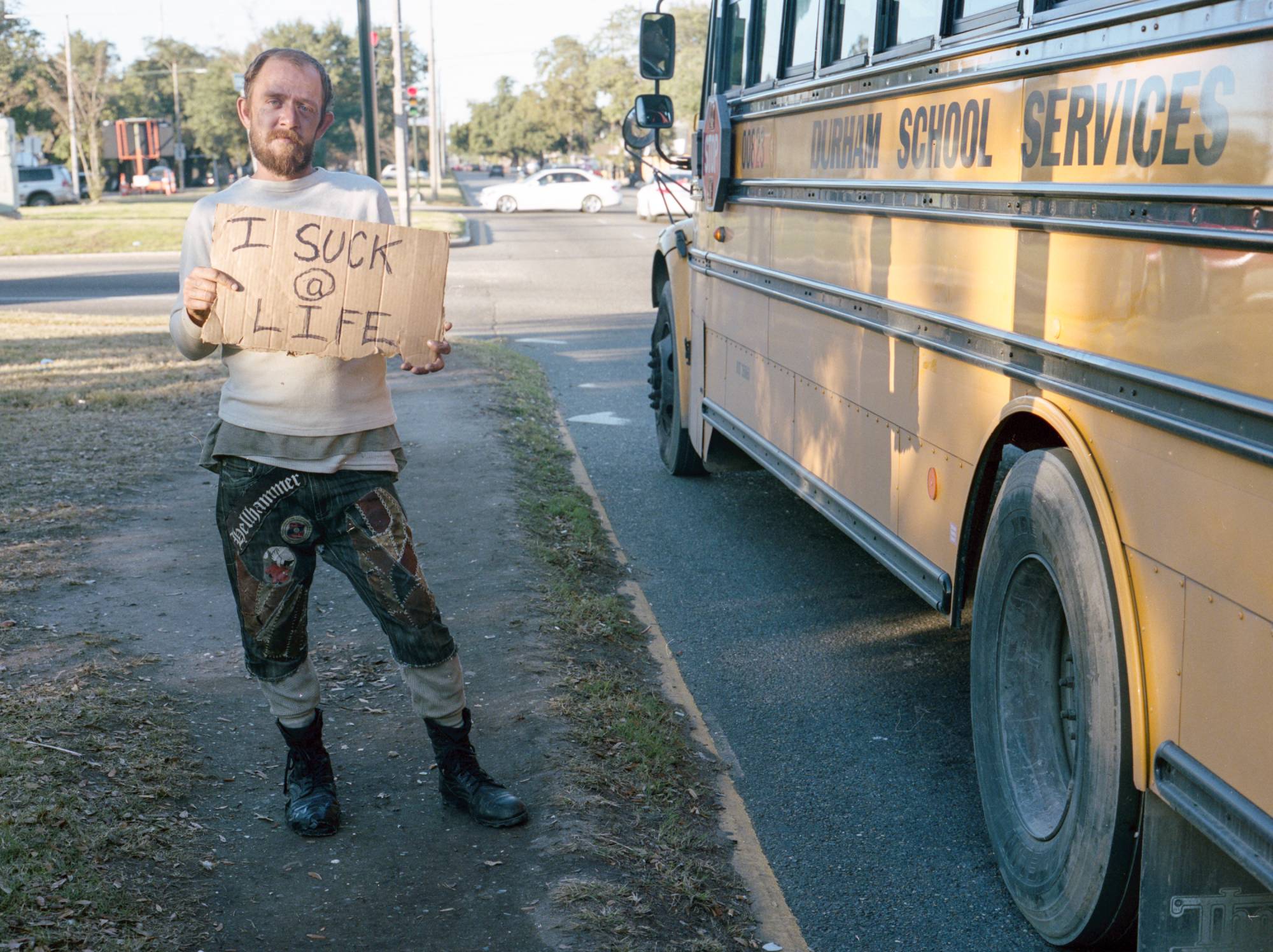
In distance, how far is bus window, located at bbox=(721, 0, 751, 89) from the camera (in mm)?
6422

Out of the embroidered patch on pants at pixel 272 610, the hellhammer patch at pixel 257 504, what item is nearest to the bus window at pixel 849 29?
the hellhammer patch at pixel 257 504

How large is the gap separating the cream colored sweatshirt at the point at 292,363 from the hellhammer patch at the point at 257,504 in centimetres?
13

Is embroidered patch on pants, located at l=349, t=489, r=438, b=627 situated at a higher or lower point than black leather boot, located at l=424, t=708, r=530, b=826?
higher

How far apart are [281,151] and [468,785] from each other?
65.0 inches

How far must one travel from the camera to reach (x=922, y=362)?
400 centimetres

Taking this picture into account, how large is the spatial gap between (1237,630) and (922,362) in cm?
175

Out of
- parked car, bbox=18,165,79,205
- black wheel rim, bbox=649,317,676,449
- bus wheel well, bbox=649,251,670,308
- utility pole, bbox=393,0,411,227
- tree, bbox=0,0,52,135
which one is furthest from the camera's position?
parked car, bbox=18,165,79,205

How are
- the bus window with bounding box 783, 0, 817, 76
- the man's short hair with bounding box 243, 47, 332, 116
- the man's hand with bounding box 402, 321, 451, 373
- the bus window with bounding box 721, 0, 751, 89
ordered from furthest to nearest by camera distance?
the bus window with bounding box 721, 0, 751, 89 → the bus window with bounding box 783, 0, 817, 76 → the man's hand with bounding box 402, 321, 451, 373 → the man's short hair with bounding box 243, 47, 332, 116

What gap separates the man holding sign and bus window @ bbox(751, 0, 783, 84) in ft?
9.04

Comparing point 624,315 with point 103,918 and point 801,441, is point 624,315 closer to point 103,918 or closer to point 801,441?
point 801,441

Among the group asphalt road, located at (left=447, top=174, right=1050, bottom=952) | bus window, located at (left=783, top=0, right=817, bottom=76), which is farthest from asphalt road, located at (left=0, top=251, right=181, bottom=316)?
bus window, located at (left=783, top=0, right=817, bottom=76)

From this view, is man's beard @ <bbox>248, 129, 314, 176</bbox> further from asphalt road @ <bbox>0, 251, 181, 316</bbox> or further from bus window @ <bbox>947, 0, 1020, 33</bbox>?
asphalt road @ <bbox>0, 251, 181, 316</bbox>

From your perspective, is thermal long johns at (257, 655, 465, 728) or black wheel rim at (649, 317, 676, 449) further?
black wheel rim at (649, 317, 676, 449)

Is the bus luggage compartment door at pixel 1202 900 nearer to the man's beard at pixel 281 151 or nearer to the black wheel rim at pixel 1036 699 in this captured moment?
the black wheel rim at pixel 1036 699
